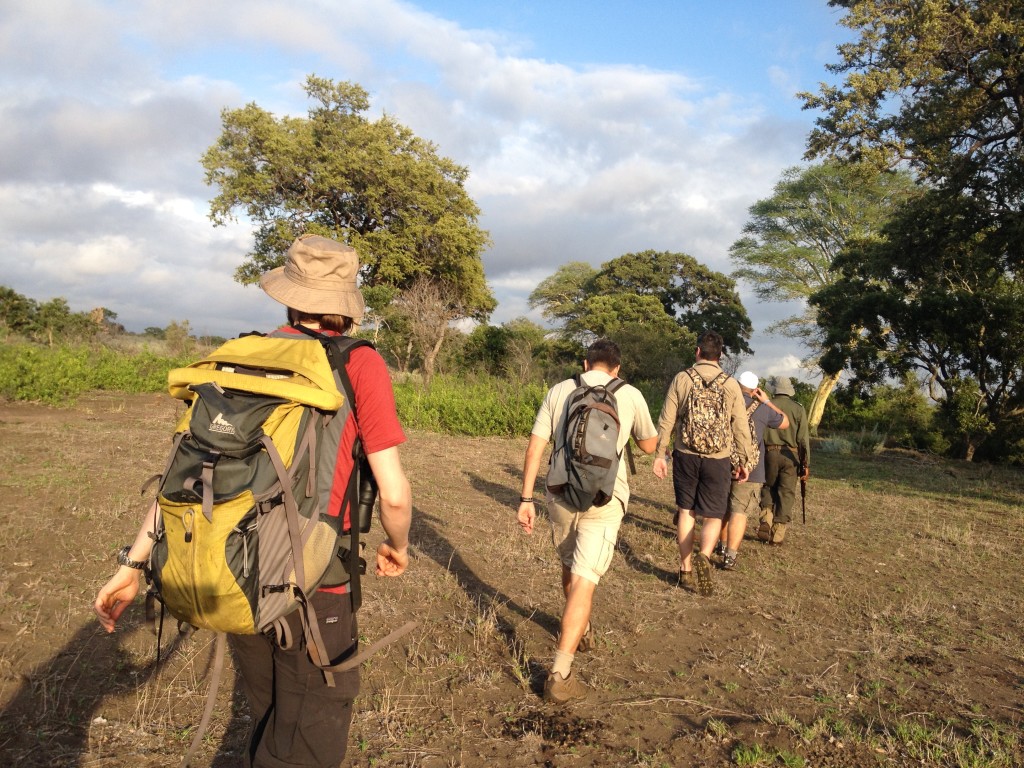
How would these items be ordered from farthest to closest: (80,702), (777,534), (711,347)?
(777,534) < (711,347) < (80,702)

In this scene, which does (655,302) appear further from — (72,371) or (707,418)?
(707,418)

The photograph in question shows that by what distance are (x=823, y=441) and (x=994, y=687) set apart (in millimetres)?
15172

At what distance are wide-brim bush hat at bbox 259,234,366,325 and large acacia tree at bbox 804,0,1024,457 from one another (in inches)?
460

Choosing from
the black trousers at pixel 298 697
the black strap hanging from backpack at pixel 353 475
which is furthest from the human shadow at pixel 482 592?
the black strap hanging from backpack at pixel 353 475

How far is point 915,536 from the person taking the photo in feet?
26.0

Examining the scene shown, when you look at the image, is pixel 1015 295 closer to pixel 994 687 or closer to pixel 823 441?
pixel 823 441

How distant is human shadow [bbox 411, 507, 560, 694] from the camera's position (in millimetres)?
4273

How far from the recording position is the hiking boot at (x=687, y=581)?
5.71 meters

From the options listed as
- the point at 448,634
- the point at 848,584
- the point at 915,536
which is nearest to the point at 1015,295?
the point at 915,536

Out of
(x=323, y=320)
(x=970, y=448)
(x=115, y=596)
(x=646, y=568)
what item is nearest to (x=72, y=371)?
(x=646, y=568)

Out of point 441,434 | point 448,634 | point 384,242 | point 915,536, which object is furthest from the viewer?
point 384,242

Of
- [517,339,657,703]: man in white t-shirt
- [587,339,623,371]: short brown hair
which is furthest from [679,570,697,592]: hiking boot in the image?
[587,339,623,371]: short brown hair

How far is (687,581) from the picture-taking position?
5.73 m

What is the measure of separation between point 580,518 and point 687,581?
2.17 meters
